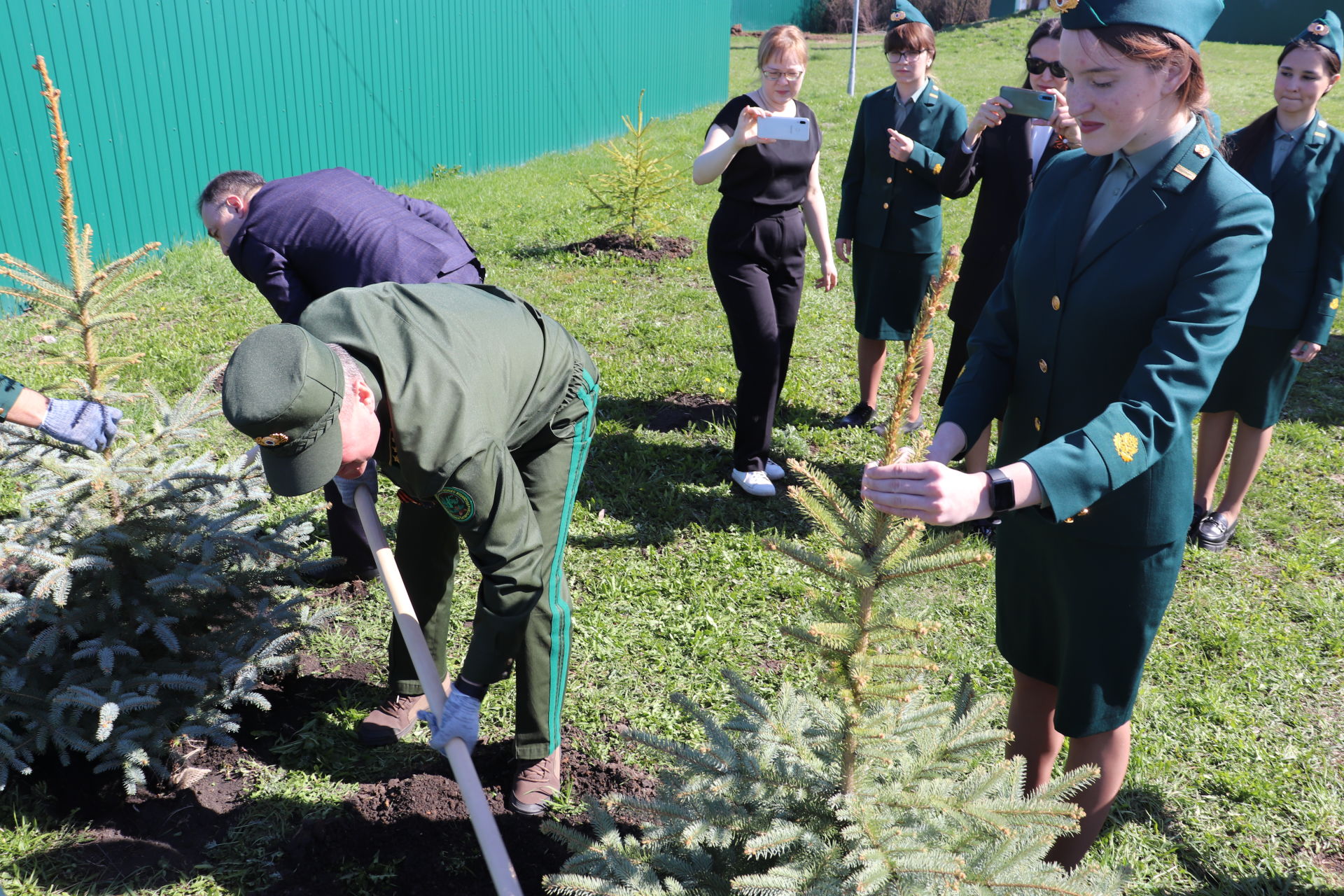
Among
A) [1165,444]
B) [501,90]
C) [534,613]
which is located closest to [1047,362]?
[1165,444]

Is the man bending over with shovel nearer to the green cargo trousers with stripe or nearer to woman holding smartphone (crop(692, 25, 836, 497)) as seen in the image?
the green cargo trousers with stripe

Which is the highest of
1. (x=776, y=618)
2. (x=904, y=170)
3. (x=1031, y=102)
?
(x=1031, y=102)

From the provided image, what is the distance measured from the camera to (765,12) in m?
26.8

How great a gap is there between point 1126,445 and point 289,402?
5.12 feet

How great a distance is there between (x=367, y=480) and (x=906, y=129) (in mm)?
3333

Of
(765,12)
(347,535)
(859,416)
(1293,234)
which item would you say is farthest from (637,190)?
(765,12)

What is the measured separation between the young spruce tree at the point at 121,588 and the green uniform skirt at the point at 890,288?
321 centimetres

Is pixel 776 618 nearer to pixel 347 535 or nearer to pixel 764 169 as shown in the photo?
pixel 347 535

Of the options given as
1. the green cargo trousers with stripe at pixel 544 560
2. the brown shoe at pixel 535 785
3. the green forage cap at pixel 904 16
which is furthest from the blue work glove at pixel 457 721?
the green forage cap at pixel 904 16

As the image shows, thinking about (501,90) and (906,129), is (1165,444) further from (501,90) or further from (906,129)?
(501,90)

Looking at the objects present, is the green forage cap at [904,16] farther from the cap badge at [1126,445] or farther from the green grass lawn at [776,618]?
the cap badge at [1126,445]

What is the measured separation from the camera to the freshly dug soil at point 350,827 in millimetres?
2637

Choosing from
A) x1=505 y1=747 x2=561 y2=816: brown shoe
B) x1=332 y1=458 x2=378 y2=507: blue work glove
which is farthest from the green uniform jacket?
x1=505 y1=747 x2=561 y2=816: brown shoe

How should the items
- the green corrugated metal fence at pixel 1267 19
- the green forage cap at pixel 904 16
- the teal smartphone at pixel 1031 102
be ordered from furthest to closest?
the green corrugated metal fence at pixel 1267 19
the green forage cap at pixel 904 16
the teal smartphone at pixel 1031 102
